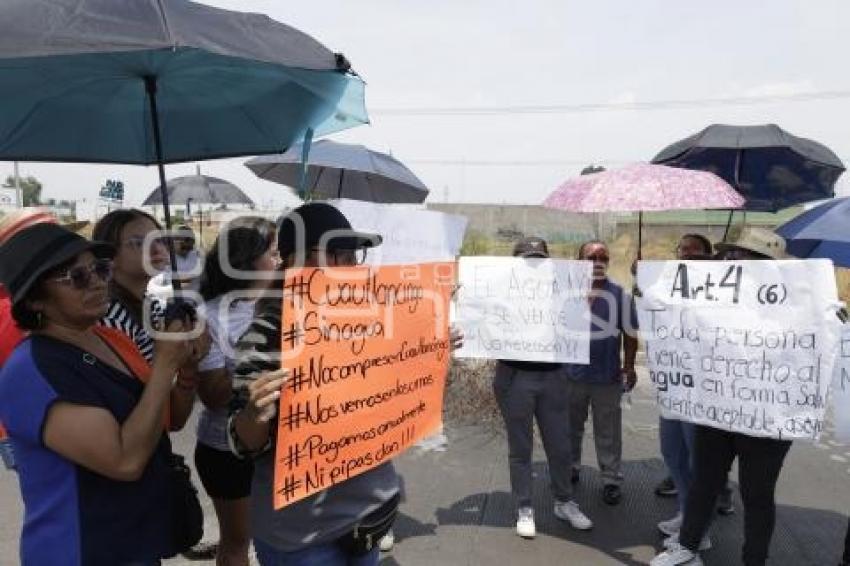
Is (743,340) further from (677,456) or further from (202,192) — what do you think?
(202,192)

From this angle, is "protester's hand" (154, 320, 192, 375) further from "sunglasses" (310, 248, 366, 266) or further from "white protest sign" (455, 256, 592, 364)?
"white protest sign" (455, 256, 592, 364)

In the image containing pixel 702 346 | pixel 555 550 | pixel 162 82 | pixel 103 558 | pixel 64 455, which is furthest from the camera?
pixel 555 550

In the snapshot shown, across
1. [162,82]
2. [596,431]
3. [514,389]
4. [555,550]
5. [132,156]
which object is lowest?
[555,550]

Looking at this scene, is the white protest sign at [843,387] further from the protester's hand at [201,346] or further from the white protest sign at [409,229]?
the protester's hand at [201,346]

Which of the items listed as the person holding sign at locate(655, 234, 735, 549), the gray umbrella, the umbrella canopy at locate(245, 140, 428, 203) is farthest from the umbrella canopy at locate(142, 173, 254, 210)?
the person holding sign at locate(655, 234, 735, 549)

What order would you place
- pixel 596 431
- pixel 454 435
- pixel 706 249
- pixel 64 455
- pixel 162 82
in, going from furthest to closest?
pixel 454 435 → pixel 596 431 → pixel 706 249 → pixel 162 82 → pixel 64 455

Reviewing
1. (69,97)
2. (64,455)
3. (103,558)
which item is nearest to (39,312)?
(64,455)

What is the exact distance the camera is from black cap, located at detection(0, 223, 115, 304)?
5.53 ft

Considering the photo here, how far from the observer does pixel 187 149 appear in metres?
3.17

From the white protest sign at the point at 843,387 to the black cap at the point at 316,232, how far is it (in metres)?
2.34

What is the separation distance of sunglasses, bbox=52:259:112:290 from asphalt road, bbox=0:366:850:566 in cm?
233

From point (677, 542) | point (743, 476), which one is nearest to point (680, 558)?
point (677, 542)

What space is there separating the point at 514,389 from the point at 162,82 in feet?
8.32

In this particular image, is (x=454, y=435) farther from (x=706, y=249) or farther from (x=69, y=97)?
(x=69, y=97)
